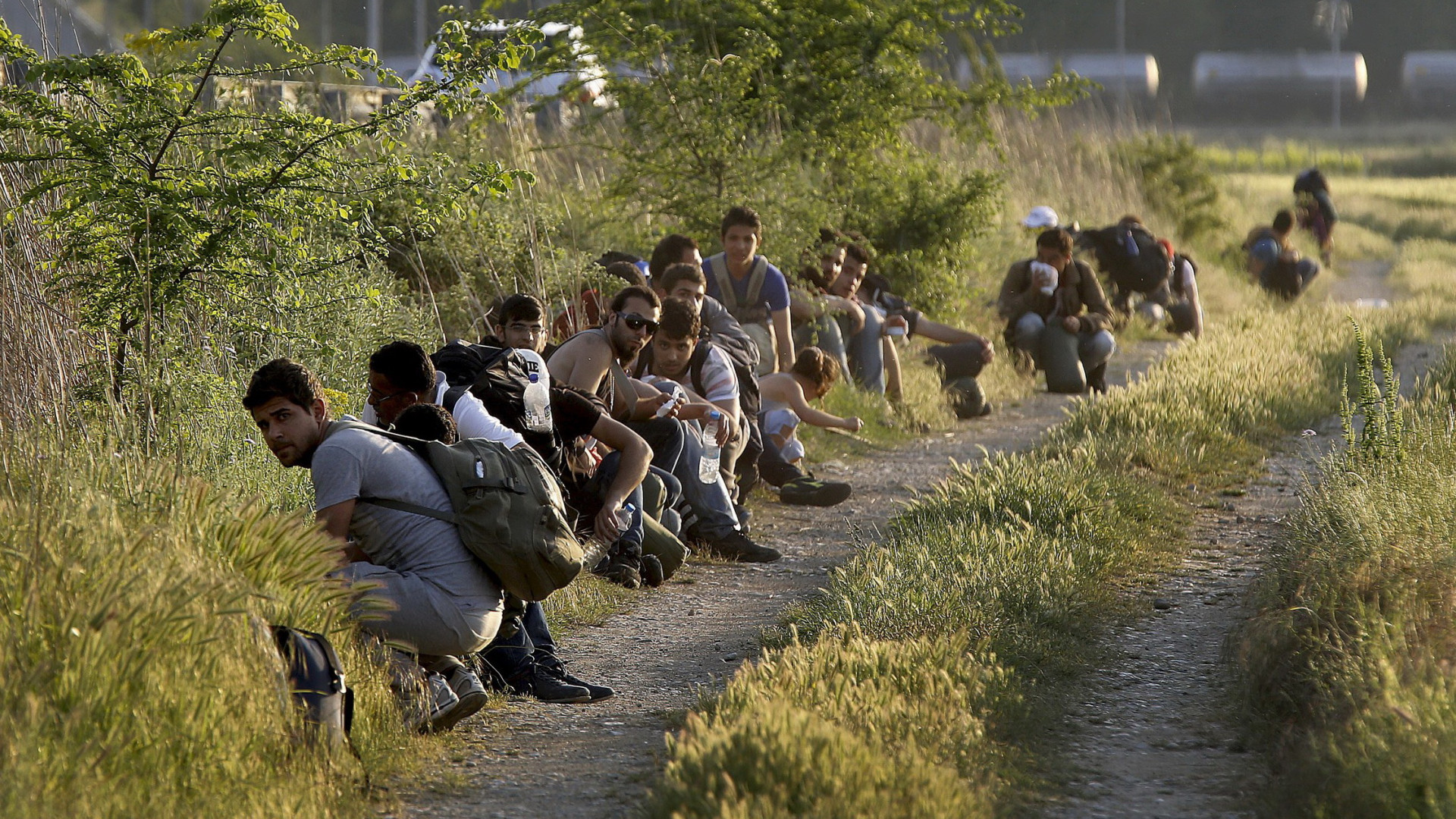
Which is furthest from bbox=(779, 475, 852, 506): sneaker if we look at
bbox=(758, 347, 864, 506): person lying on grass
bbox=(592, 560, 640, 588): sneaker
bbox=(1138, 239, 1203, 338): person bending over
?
bbox=(1138, 239, 1203, 338): person bending over

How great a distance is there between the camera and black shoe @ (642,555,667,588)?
6.52m

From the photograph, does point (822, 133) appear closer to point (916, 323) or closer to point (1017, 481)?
point (916, 323)

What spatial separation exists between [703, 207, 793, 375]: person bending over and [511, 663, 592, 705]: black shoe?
4357mm

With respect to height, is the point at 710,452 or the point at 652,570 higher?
the point at 710,452

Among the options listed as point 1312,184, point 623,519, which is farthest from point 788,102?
point 1312,184

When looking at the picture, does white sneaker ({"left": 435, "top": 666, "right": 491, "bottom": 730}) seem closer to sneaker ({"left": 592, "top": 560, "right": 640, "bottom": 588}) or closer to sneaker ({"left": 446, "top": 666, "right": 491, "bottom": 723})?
sneaker ({"left": 446, "top": 666, "right": 491, "bottom": 723})

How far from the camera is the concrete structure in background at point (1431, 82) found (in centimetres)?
5825

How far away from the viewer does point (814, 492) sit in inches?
325

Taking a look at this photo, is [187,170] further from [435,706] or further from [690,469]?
[690,469]

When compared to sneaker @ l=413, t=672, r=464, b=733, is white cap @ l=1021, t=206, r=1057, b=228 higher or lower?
higher

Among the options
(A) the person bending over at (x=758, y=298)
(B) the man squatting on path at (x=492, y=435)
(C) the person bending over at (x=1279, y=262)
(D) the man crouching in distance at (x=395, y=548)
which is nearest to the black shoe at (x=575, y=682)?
(B) the man squatting on path at (x=492, y=435)

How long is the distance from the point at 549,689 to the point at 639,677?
0.40 m

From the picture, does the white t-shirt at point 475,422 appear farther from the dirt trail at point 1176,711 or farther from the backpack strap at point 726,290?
the backpack strap at point 726,290

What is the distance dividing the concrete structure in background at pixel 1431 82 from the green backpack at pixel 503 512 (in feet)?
199
